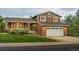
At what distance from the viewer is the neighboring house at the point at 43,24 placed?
809 cm

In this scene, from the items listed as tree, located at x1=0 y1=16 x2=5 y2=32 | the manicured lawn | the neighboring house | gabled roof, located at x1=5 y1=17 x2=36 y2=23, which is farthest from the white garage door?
tree, located at x1=0 y1=16 x2=5 y2=32

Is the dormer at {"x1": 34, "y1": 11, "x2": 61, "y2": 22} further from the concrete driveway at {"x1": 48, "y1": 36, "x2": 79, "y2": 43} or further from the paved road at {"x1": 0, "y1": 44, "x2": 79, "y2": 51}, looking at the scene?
the paved road at {"x1": 0, "y1": 44, "x2": 79, "y2": 51}

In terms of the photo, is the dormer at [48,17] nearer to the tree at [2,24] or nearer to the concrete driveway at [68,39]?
the concrete driveway at [68,39]

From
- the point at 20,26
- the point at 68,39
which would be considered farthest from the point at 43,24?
the point at 68,39

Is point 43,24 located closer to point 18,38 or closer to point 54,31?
point 54,31

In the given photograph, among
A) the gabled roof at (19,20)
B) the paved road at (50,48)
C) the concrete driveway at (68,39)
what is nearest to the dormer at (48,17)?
the gabled roof at (19,20)

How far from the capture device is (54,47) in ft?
26.5

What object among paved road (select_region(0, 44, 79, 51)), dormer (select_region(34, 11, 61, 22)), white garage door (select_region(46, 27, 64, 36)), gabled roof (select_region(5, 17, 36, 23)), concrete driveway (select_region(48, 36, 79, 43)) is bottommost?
paved road (select_region(0, 44, 79, 51))

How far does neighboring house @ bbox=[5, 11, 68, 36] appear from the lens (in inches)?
319

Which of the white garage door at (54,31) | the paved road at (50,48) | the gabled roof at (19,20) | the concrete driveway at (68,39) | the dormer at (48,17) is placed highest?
the dormer at (48,17)
